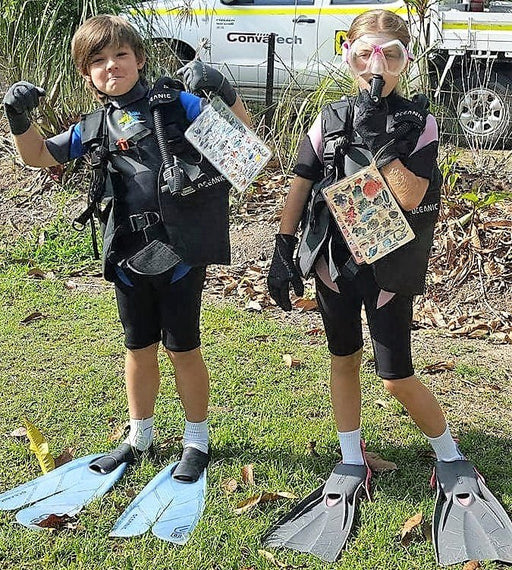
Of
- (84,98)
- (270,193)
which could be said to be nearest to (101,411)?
(270,193)

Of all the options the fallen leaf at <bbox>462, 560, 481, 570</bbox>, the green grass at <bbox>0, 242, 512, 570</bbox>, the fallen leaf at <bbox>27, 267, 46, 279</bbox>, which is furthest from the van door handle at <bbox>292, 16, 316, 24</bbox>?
the fallen leaf at <bbox>462, 560, 481, 570</bbox>

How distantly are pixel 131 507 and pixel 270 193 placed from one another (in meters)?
3.93

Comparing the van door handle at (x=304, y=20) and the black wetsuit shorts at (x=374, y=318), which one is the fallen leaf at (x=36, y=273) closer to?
the black wetsuit shorts at (x=374, y=318)

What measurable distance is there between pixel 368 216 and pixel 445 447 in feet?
3.35

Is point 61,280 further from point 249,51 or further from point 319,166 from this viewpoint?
point 249,51

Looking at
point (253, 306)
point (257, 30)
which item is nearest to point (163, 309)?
point (253, 306)

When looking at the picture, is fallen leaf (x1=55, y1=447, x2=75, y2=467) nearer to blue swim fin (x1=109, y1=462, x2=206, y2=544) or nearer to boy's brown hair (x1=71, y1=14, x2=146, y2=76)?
blue swim fin (x1=109, y1=462, x2=206, y2=544)

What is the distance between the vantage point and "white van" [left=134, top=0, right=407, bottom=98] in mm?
7574

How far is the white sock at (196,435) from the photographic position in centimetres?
332

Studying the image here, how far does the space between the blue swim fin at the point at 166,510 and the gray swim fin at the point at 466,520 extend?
0.91m

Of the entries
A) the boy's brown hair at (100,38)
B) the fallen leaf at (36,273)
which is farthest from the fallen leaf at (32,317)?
the boy's brown hair at (100,38)

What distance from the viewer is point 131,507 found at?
3.05m

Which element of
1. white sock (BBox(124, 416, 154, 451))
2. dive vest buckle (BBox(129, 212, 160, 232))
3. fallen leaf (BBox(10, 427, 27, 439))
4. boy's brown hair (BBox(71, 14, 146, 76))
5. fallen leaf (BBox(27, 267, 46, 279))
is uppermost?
boy's brown hair (BBox(71, 14, 146, 76))

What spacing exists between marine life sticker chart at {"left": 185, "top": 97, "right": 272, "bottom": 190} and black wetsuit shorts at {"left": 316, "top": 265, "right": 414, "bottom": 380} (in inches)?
19.2
